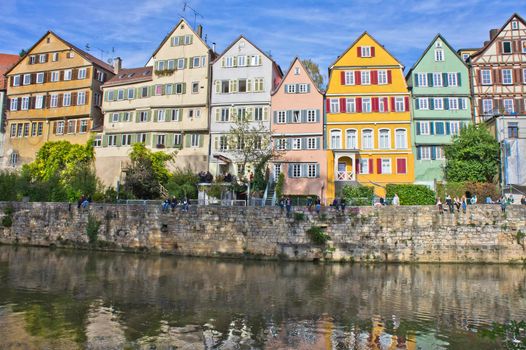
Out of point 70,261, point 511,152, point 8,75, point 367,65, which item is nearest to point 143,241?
point 70,261

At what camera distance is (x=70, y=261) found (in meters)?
29.5

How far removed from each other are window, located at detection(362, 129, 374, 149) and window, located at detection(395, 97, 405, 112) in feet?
11.6

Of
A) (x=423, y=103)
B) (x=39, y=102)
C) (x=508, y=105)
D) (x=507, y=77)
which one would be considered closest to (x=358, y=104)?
(x=423, y=103)

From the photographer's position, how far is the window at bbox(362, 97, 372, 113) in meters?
43.1

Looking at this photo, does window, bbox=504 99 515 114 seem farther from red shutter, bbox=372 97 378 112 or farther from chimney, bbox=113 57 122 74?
chimney, bbox=113 57 122 74

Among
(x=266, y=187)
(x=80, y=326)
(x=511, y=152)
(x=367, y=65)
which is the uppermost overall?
(x=367, y=65)

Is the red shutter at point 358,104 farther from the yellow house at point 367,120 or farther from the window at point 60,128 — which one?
the window at point 60,128

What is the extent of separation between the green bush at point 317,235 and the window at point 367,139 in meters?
15.2

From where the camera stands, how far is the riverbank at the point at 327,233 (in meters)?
29.7

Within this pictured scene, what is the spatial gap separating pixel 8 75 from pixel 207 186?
34.8m

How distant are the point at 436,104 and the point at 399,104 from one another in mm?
3751

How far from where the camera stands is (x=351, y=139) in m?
43.2

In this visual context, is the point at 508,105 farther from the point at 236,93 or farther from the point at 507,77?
the point at 236,93

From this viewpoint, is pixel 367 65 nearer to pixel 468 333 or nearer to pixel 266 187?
pixel 266 187
